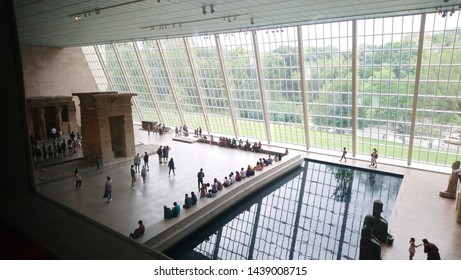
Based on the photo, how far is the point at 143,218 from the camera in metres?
10.8

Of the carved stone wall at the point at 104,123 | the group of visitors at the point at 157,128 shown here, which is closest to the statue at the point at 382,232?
the carved stone wall at the point at 104,123

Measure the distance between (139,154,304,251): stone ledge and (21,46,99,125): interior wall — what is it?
83.2ft

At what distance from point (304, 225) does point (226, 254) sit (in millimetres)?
3415

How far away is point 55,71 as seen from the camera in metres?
31.3

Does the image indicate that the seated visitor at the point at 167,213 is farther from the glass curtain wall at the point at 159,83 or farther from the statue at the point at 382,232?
the glass curtain wall at the point at 159,83

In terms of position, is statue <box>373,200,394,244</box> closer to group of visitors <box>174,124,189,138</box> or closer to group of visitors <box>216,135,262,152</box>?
group of visitors <box>216,135,262,152</box>

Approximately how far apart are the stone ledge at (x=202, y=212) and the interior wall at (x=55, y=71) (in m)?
25.4

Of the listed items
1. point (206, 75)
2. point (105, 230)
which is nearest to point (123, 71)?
point (206, 75)

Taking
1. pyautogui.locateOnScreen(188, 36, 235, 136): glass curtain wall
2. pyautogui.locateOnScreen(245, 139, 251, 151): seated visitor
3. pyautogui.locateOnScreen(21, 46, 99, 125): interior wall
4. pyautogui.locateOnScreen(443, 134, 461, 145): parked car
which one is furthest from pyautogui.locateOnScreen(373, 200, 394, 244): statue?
pyautogui.locateOnScreen(21, 46, 99, 125): interior wall

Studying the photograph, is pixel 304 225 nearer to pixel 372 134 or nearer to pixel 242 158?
pixel 242 158

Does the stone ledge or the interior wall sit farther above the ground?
the interior wall

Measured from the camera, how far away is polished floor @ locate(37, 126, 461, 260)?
10039 millimetres

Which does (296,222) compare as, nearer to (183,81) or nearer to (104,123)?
(104,123)

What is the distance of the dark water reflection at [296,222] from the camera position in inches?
392
